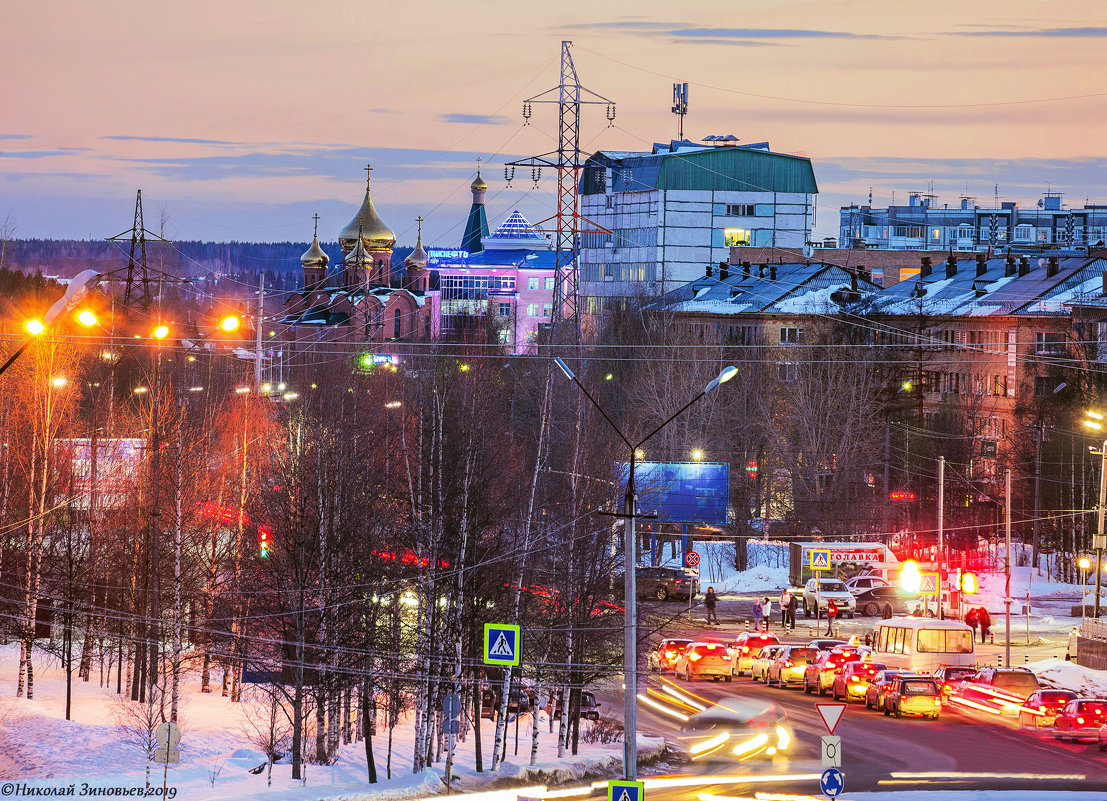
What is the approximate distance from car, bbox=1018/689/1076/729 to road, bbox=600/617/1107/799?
57cm

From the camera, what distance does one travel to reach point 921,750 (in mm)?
31891

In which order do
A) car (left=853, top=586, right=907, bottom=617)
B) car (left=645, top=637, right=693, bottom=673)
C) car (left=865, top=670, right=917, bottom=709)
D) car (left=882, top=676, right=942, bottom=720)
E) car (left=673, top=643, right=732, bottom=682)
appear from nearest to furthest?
car (left=882, top=676, right=942, bottom=720)
car (left=865, top=670, right=917, bottom=709)
car (left=673, top=643, right=732, bottom=682)
car (left=645, top=637, right=693, bottom=673)
car (left=853, top=586, right=907, bottom=617)

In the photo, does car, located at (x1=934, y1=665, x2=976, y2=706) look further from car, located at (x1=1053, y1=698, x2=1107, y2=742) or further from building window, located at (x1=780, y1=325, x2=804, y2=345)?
building window, located at (x1=780, y1=325, x2=804, y2=345)

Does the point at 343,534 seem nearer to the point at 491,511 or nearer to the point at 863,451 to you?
the point at 491,511

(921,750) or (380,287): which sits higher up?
(380,287)

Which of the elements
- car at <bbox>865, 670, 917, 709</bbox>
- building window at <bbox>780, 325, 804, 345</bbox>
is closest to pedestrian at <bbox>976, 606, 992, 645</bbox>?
car at <bbox>865, 670, 917, 709</bbox>

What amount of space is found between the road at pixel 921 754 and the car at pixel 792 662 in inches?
88.6

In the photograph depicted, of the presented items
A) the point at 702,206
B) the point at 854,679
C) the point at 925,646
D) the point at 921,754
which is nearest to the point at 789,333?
the point at 702,206

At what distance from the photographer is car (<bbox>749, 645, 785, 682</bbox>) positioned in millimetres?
43000

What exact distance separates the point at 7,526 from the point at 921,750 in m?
25.2

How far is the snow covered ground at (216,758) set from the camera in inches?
1180

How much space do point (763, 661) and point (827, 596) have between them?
12590 millimetres

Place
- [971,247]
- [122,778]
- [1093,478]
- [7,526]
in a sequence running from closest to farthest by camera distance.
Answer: [122,778]
[7,526]
[1093,478]
[971,247]

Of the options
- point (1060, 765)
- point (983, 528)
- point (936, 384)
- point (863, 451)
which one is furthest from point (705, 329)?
point (1060, 765)
